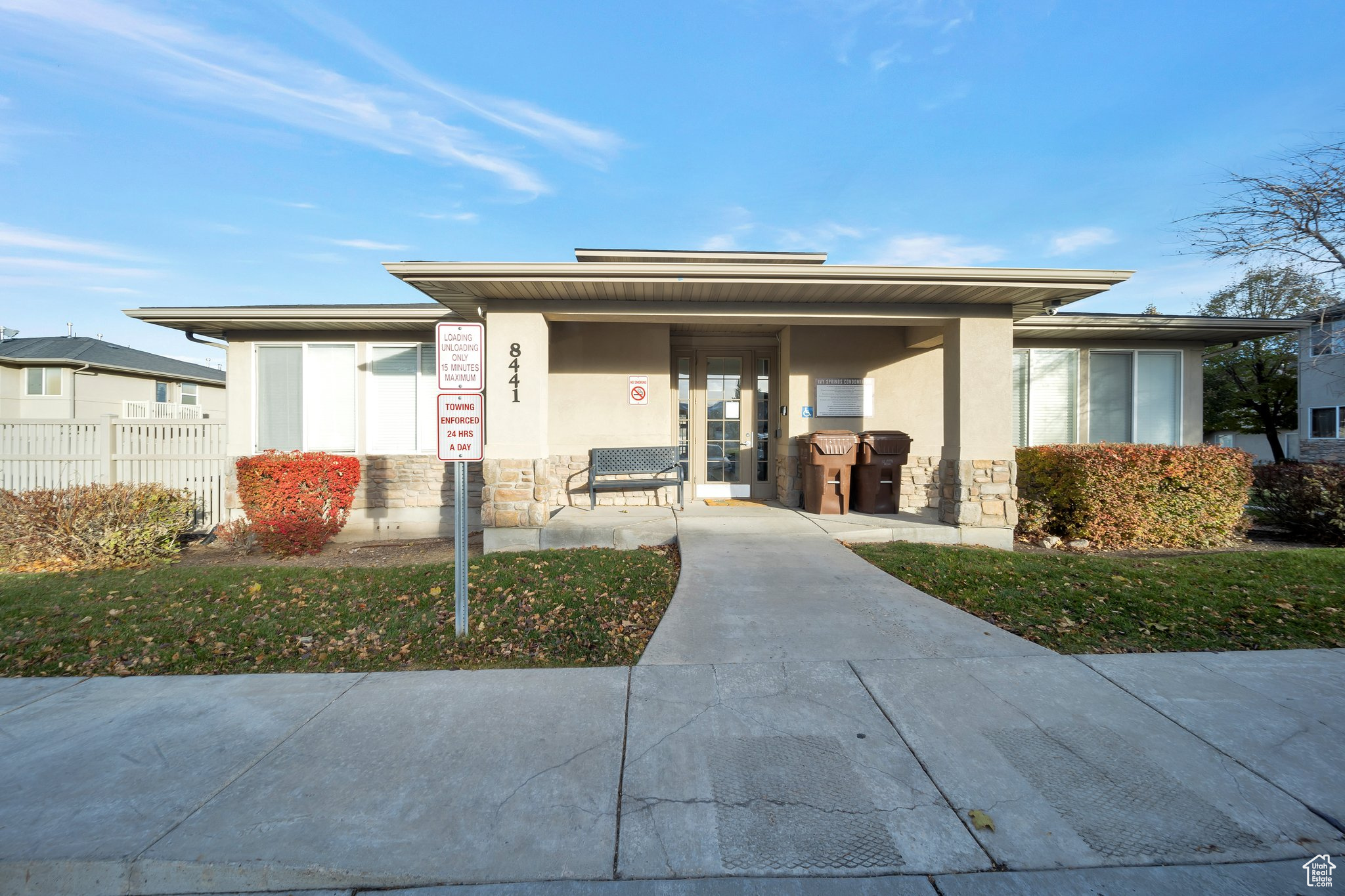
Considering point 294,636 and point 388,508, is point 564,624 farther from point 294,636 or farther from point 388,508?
point 388,508

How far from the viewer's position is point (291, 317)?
8914 mm

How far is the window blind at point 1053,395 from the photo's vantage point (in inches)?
405

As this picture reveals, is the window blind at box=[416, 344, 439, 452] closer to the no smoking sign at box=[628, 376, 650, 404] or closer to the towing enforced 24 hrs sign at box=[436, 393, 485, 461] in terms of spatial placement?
the no smoking sign at box=[628, 376, 650, 404]

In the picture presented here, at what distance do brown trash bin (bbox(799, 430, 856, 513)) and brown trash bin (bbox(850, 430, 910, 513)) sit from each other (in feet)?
0.87

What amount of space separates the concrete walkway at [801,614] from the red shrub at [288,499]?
5563 mm

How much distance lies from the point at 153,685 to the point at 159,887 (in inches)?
81.5

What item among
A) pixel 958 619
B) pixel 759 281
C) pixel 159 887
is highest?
pixel 759 281

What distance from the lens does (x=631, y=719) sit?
3.18 meters

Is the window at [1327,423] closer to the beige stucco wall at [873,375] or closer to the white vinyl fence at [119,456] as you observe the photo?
the beige stucco wall at [873,375]

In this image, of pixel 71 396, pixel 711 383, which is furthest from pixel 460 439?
pixel 71 396

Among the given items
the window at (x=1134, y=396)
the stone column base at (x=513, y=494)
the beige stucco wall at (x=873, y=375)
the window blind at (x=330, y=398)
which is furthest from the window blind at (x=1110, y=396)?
the window blind at (x=330, y=398)

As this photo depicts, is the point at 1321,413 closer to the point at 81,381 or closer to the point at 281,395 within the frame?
the point at 281,395

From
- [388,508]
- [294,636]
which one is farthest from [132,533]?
[294,636]

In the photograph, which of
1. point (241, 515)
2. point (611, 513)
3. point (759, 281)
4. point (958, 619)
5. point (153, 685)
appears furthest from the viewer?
point (241, 515)
